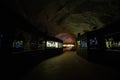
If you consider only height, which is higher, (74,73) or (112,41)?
(112,41)

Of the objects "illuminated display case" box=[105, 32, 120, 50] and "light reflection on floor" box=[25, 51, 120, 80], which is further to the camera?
"illuminated display case" box=[105, 32, 120, 50]

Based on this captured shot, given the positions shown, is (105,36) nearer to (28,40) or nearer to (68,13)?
(28,40)

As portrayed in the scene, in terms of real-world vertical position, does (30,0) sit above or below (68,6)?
below

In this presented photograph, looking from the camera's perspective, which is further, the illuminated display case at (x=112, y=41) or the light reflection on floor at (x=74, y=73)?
the illuminated display case at (x=112, y=41)

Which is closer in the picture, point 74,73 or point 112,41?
point 74,73

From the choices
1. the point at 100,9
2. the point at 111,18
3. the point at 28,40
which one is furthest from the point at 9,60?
the point at 111,18

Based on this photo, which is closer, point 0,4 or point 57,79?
point 0,4

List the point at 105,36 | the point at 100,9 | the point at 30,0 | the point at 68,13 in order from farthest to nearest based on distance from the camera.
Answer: the point at 68,13
the point at 100,9
the point at 30,0
the point at 105,36

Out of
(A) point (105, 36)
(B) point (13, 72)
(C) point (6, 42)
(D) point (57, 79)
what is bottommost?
(D) point (57, 79)

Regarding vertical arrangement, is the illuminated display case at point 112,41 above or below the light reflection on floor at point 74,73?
above

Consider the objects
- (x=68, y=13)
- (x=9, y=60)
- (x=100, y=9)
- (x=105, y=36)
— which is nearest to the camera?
(x=9, y=60)

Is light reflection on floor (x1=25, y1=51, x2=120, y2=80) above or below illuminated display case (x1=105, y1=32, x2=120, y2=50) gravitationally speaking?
below

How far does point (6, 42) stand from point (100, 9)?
1227cm

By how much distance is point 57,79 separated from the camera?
402cm
